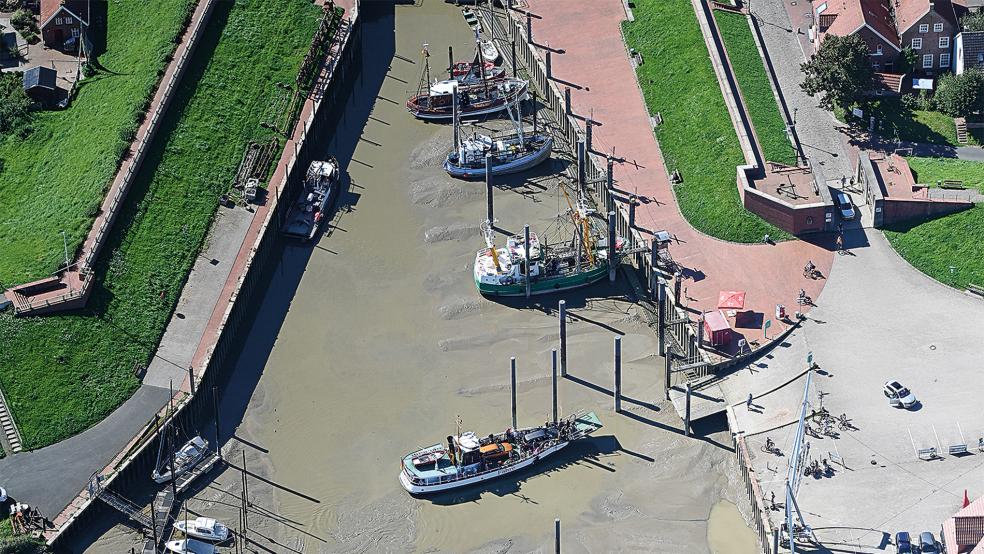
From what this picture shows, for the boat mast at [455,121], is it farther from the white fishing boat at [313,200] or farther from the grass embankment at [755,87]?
the grass embankment at [755,87]

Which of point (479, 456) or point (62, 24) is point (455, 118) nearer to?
point (62, 24)

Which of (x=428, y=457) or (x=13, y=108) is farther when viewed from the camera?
(x=13, y=108)

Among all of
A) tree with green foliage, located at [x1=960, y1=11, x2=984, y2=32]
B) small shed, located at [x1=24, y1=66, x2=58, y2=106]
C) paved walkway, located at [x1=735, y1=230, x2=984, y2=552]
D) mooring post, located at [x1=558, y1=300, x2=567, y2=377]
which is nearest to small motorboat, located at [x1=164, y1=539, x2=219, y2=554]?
mooring post, located at [x1=558, y1=300, x2=567, y2=377]

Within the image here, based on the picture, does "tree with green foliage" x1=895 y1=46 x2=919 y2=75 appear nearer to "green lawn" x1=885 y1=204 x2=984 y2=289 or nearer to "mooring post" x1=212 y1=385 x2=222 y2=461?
"green lawn" x1=885 y1=204 x2=984 y2=289

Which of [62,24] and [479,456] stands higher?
[62,24]

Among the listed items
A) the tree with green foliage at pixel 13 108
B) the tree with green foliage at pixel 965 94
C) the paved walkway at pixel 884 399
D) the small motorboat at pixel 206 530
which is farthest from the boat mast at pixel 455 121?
the small motorboat at pixel 206 530

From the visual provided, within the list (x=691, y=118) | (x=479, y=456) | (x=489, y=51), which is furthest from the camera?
(x=489, y=51)

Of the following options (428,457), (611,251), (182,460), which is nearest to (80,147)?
(182,460)
